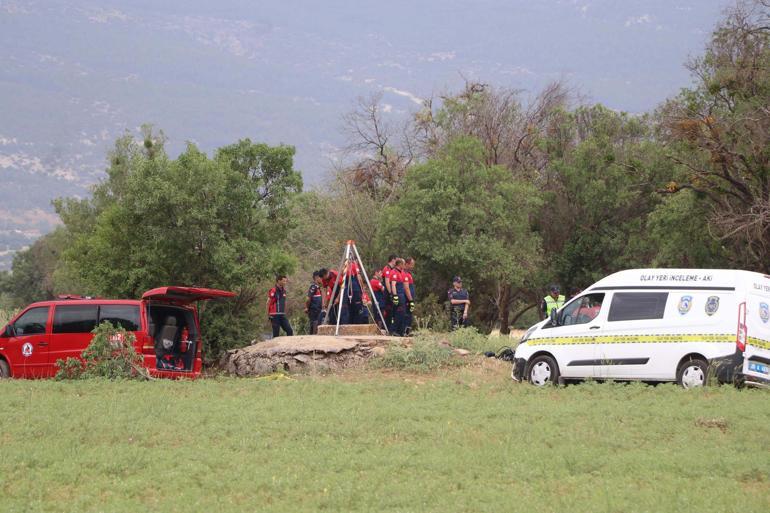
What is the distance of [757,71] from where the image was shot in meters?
28.4

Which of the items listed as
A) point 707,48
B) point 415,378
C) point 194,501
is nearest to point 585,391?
point 415,378

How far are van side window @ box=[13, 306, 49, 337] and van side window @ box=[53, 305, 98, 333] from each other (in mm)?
234

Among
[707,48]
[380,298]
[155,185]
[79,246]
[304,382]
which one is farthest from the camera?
[707,48]

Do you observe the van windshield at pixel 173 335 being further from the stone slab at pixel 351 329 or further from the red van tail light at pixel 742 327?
the red van tail light at pixel 742 327

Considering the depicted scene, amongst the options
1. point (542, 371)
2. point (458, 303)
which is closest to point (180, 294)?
point (542, 371)

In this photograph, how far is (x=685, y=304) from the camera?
15969 millimetres

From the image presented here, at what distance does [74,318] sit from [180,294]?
199cm

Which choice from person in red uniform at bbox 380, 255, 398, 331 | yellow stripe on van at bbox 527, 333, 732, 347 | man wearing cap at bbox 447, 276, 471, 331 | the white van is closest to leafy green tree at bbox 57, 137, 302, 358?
person in red uniform at bbox 380, 255, 398, 331

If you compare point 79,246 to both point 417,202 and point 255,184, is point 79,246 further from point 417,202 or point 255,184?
point 417,202

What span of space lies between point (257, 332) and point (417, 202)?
8781mm

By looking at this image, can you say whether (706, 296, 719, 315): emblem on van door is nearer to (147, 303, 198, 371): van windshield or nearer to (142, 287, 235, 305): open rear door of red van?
(142, 287, 235, 305): open rear door of red van

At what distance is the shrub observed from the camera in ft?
59.0

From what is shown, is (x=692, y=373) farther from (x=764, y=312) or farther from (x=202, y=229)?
(x=202, y=229)

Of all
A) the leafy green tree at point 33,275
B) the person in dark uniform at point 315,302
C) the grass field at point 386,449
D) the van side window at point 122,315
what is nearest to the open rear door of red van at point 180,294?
the van side window at point 122,315
